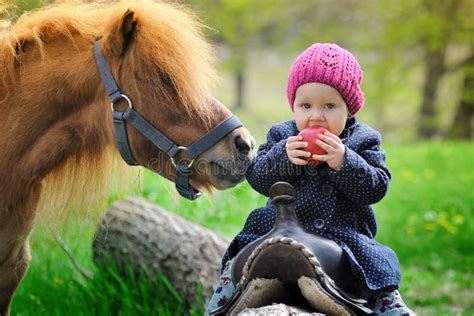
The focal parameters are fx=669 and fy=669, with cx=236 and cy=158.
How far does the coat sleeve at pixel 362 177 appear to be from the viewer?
2.31 meters

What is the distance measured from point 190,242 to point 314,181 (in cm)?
208

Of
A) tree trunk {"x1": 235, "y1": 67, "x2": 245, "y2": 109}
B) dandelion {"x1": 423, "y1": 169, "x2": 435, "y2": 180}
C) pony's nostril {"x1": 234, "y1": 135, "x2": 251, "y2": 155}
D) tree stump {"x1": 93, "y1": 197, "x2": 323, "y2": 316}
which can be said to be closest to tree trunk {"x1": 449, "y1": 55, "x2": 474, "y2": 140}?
dandelion {"x1": 423, "y1": 169, "x2": 435, "y2": 180}

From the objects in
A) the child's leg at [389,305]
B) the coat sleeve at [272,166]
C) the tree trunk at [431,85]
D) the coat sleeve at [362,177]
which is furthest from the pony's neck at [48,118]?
the tree trunk at [431,85]

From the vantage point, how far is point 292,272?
2164 millimetres

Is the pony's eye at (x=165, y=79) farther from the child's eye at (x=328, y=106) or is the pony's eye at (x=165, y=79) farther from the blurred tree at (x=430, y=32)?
the blurred tree at (x=430, y=32)

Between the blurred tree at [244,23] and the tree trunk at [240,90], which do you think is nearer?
the blurred tree at [244,23]

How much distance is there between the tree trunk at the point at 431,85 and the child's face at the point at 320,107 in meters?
14.3

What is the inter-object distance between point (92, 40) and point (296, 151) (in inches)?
43.2

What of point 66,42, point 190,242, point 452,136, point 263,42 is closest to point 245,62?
point 263,42

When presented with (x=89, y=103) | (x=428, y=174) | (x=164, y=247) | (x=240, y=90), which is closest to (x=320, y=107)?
(x=89, y=103)

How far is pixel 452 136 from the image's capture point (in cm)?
1742

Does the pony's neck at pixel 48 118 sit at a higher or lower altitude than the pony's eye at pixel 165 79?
lower

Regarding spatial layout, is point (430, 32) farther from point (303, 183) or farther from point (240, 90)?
point (303, 183)

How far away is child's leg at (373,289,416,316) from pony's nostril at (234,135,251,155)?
77cm
